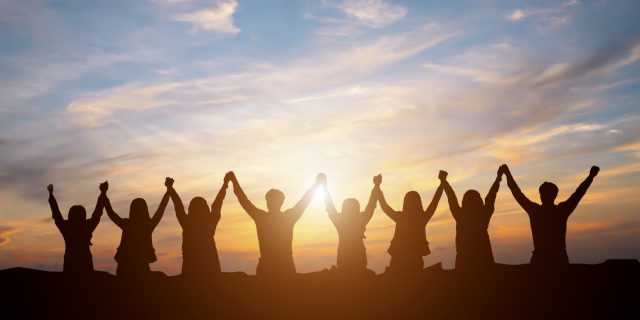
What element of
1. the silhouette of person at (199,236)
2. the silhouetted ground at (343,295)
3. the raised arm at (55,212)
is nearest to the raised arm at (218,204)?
the silhouette of person at (199,236)

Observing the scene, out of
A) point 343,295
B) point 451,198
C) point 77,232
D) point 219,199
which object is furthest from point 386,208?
point 77,232

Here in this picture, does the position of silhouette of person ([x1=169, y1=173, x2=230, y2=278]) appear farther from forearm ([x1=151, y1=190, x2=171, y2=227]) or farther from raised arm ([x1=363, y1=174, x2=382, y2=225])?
raised arm ([x1=363, y1=174, x2=382, y2=225])

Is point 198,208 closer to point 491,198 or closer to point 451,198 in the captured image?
point 451,198

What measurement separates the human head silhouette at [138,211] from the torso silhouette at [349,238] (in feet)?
16.0

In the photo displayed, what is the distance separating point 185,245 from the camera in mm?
18562

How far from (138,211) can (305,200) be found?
4.38 m

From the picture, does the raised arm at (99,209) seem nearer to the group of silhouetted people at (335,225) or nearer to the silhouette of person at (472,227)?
the group of silhouetted people at (335,225)

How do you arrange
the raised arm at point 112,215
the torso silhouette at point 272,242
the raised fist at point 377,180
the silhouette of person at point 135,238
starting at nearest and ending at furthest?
the torso silhouette at point 272,242, the silhouette of person at point 135,238, the raised arm at point 112,215, the raised fist at point 377,180

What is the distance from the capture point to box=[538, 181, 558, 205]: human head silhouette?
1994 centimetres

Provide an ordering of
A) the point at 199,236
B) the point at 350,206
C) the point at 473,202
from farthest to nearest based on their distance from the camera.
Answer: the point at 350,206, the point at 473,202, the point at 199,236

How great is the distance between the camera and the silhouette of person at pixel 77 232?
19531mm

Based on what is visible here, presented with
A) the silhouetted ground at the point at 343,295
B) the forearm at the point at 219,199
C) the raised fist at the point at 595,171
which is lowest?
the silhouetted ground at the point at 343,295

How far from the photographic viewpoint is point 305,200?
19.2 m

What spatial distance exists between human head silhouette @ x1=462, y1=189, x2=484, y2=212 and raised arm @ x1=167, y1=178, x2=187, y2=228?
739cm
